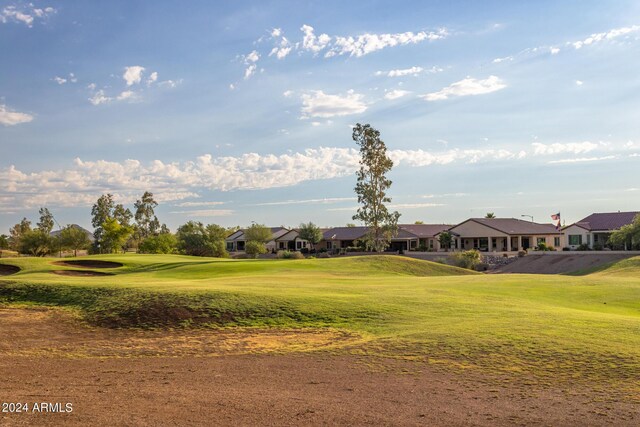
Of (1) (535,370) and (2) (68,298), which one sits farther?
(2) (68,298)

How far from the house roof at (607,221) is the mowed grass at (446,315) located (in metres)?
64.0

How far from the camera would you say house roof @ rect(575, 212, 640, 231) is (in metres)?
90.6

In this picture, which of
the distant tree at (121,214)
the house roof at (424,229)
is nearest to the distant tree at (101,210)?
the distant tree at (121,214)

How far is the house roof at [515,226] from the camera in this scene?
95.8 metres

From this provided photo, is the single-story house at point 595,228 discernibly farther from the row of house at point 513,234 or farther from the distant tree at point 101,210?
the distant tree at point 101,210

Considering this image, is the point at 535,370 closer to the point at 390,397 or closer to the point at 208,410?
the point at 390,397

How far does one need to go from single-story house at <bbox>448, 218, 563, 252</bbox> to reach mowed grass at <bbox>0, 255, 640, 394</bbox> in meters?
62.1

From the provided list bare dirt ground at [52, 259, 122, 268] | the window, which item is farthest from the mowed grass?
the window

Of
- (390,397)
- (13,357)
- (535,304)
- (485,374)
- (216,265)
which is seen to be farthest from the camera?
(216,265)

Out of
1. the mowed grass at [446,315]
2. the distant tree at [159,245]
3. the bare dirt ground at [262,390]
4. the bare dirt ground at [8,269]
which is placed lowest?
the bare dirt ground at [262,390]

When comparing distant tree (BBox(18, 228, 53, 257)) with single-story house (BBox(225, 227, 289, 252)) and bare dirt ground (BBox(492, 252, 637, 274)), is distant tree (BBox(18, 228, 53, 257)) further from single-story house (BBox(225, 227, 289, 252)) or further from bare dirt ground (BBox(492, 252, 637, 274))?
bare dirt ground (BBox(492, 252, 637, 274))

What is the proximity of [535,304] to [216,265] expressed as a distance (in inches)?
1199

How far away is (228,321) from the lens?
66.0 feet

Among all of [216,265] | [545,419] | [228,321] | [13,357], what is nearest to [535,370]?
[545,419]
